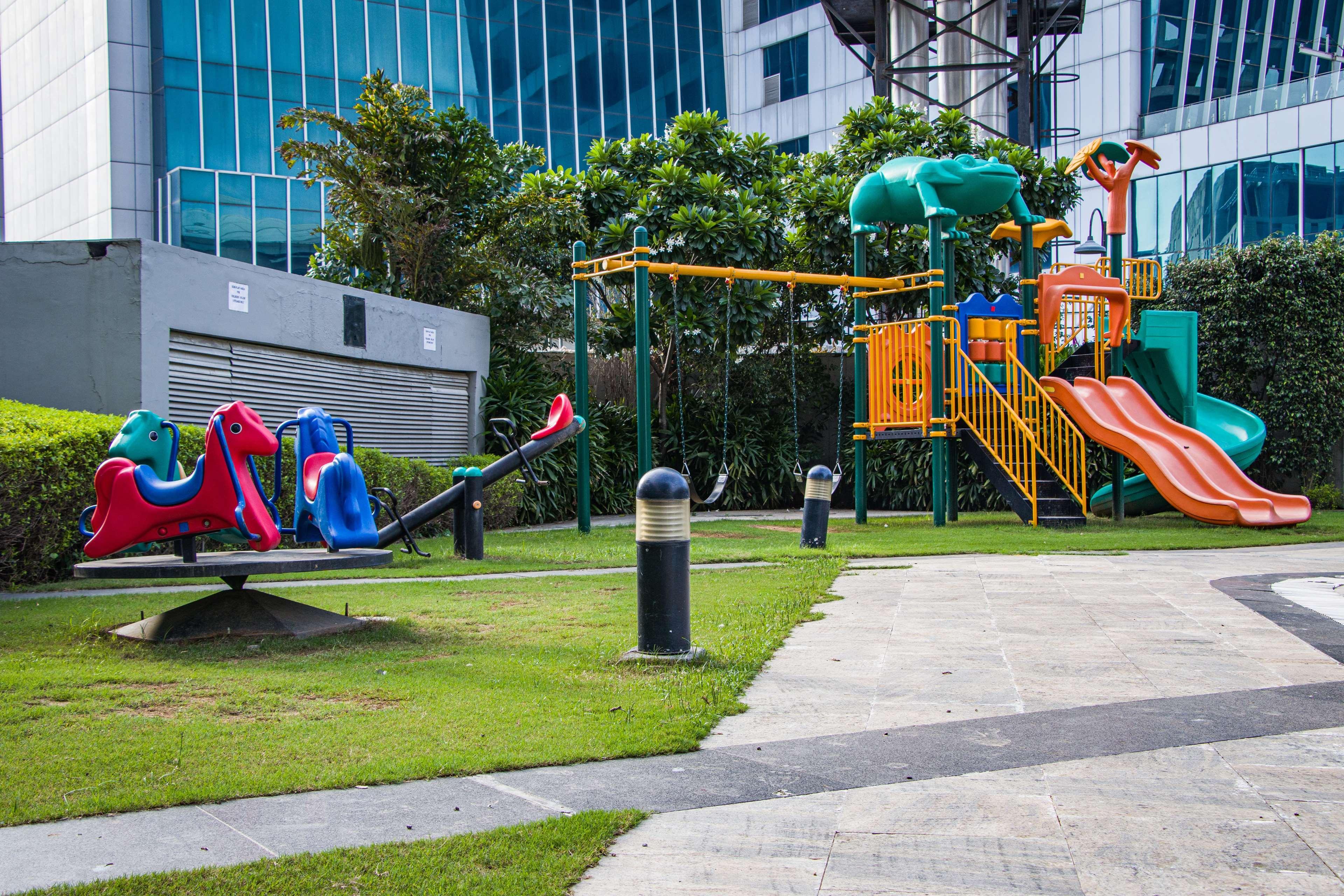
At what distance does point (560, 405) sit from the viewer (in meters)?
13.1

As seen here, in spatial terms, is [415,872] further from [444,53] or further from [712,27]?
[712,27]

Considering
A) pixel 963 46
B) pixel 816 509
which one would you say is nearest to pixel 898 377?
pixel 816 509

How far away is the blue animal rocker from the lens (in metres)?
7.81

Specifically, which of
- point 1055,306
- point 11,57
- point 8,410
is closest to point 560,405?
point 8,410

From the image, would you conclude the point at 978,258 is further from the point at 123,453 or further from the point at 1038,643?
the point at 123,453

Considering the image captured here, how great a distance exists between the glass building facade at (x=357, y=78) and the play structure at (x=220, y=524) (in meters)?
22.0

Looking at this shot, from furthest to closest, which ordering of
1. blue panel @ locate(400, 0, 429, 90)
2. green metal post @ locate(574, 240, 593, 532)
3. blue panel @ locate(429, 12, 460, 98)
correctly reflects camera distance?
blue panel @ locate(429, 12, 460, 98) → blue panel @ locate(400, 0, 429, 90) → green metal post @ locate(574, 240, 593, 532)

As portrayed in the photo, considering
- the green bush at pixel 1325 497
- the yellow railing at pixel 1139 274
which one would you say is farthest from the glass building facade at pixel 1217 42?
the green bush at pixel 1325 497

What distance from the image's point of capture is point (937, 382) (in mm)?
16859

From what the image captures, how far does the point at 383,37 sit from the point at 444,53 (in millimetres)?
1928

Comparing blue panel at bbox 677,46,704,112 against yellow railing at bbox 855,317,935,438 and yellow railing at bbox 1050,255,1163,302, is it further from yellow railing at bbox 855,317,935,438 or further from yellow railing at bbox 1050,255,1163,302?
yellow railing at bbox 855,317,935,438

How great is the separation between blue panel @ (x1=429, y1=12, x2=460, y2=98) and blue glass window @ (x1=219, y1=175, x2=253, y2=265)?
22.1 feet

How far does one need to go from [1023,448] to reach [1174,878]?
45.3 feet

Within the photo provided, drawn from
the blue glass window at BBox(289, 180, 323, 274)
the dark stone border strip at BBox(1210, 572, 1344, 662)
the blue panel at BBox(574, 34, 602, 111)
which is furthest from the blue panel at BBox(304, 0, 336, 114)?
the dark stone border strip at BBox(1210, 572, 1344, 662)
